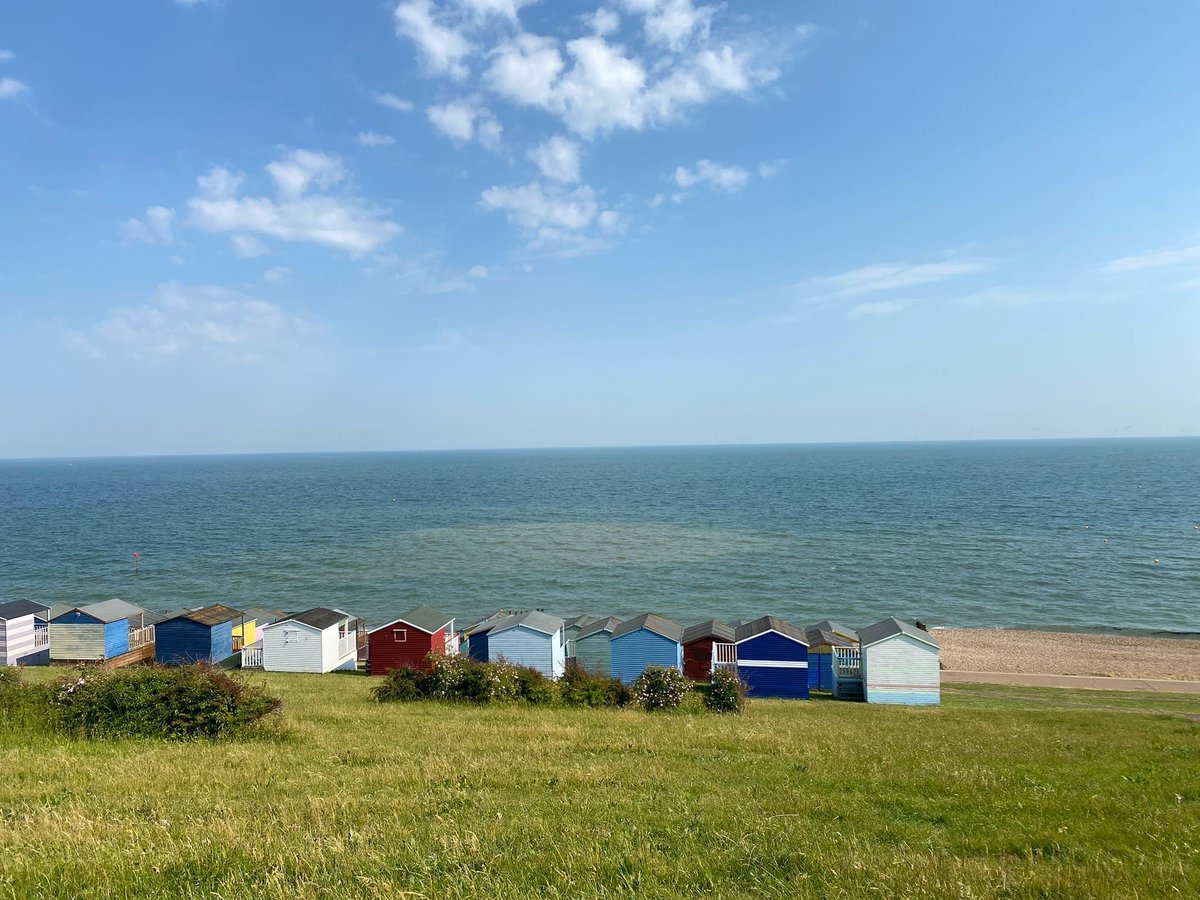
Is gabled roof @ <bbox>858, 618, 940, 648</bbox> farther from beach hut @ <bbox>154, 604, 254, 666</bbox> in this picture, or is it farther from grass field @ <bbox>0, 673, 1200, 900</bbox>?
beach hut @ <bbox>154, 604, 254, 666</bbox>

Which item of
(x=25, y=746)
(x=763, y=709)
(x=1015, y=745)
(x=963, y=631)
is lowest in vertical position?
A: (x=963, y=631)

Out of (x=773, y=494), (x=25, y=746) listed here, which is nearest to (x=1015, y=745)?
(x=25, y=746)


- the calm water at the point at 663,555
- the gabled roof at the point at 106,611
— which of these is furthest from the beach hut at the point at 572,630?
the gabled roof at the point at 106,611

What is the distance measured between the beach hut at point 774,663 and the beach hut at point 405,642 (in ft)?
49.1

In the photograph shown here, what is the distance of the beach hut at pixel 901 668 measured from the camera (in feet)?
101

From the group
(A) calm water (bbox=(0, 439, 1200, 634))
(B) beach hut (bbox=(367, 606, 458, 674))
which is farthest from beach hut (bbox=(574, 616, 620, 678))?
(A) calm water (bbox=(0, 439, 1200, 634))

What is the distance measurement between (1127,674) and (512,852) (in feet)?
141

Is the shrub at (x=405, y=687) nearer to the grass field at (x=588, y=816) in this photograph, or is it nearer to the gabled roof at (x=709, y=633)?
the grass field at (x=588, y=816)

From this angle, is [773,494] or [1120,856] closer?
[1120,856]

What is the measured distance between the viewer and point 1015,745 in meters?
16.7

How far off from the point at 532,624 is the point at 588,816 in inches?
978

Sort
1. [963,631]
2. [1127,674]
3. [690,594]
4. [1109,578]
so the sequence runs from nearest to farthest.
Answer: [1127,674] → [963,631] → [690,594] → [1109,578]

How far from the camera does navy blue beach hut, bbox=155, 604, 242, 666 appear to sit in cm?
3528

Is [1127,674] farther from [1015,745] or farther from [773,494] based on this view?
[773,494]
